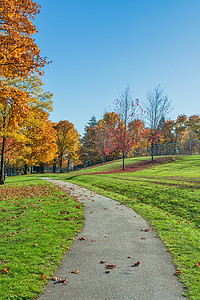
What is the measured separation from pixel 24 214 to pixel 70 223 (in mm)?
2316

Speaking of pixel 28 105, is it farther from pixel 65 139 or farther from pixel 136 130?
pixel 65 139

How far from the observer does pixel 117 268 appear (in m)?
4.17

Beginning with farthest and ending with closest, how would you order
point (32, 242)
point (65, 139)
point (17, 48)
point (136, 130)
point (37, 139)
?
point (65, 139) → point (136, 130) → point (37, 139) → point (17, 48) → point (32, 242)

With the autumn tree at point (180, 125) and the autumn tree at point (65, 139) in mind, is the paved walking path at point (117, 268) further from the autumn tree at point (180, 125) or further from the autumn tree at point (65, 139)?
the autumn tree at point (180, 125)

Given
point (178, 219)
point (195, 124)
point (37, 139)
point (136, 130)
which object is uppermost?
point (195, 124)

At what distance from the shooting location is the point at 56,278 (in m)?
3.77

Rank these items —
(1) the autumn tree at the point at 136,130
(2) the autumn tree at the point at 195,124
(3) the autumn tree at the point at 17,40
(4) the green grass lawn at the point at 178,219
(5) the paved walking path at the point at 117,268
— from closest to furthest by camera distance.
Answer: (5) the paved walking path at the point at 117,268, (4) the green grass lawn at the point at 178,219, (3) the autumn tree at the point at 17,40, (1) the autumn tree at the point at 136,130, (2) the autumn tree at the point at 195,124

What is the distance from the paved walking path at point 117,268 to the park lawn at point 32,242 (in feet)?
0.88

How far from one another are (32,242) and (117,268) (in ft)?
8.28

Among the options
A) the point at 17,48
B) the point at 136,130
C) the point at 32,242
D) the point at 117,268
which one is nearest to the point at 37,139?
the point at 17,48

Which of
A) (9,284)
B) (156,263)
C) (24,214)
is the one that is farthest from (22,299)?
(24,214)

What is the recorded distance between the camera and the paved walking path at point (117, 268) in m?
3.37

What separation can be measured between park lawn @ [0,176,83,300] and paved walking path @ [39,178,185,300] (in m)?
0.27

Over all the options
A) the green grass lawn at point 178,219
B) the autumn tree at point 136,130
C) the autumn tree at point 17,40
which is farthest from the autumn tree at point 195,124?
the autumn tree at point 17,40
